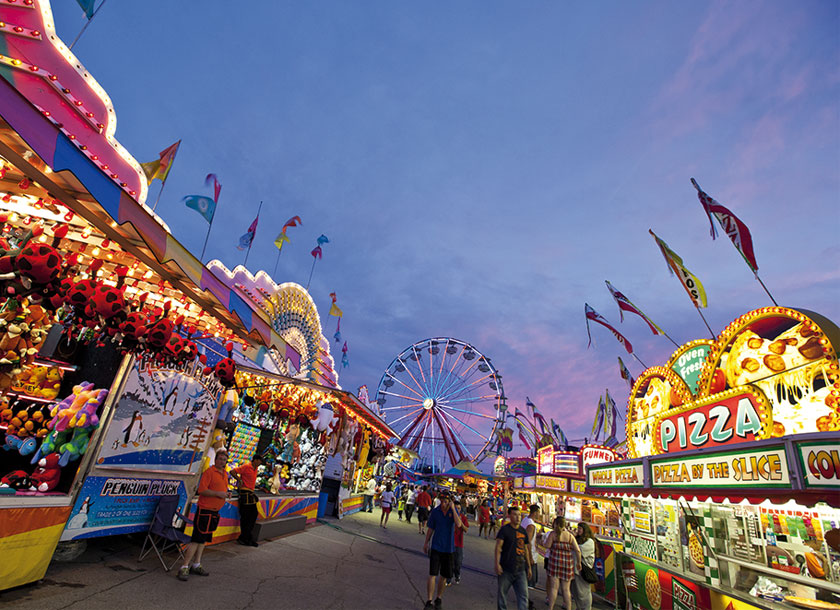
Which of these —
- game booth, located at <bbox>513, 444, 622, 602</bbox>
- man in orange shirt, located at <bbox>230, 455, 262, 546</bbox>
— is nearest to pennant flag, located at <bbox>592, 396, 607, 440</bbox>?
game booth, located at <bbox>513, 444, 622, 602</bbox>

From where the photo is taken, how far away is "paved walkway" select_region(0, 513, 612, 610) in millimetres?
3896

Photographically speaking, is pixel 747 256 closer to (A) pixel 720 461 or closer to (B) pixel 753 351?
(B) pixel 753 351

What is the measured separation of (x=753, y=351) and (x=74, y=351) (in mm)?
9119

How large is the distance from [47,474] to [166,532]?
160 centimetres

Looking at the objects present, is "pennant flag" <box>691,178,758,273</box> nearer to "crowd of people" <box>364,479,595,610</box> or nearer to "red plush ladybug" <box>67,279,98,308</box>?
"crowd of people" <box>364,479,595,610</box>

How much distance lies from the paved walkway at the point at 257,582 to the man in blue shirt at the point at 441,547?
358 mm

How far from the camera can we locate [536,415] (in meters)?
30.0

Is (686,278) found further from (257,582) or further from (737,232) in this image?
(257,582)

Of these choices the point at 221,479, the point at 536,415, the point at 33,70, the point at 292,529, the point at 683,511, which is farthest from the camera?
the point at 536,415

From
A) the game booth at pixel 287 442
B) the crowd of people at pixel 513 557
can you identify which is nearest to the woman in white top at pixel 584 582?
the crowd of people at pixel 513 557

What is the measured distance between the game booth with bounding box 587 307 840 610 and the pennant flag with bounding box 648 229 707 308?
0.92 m

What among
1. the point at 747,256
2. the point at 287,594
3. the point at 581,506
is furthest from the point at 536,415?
the point at 287,594

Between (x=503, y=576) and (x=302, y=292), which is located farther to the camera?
(x=302, y=292)

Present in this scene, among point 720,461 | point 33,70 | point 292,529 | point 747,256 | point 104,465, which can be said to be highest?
point 747,256
